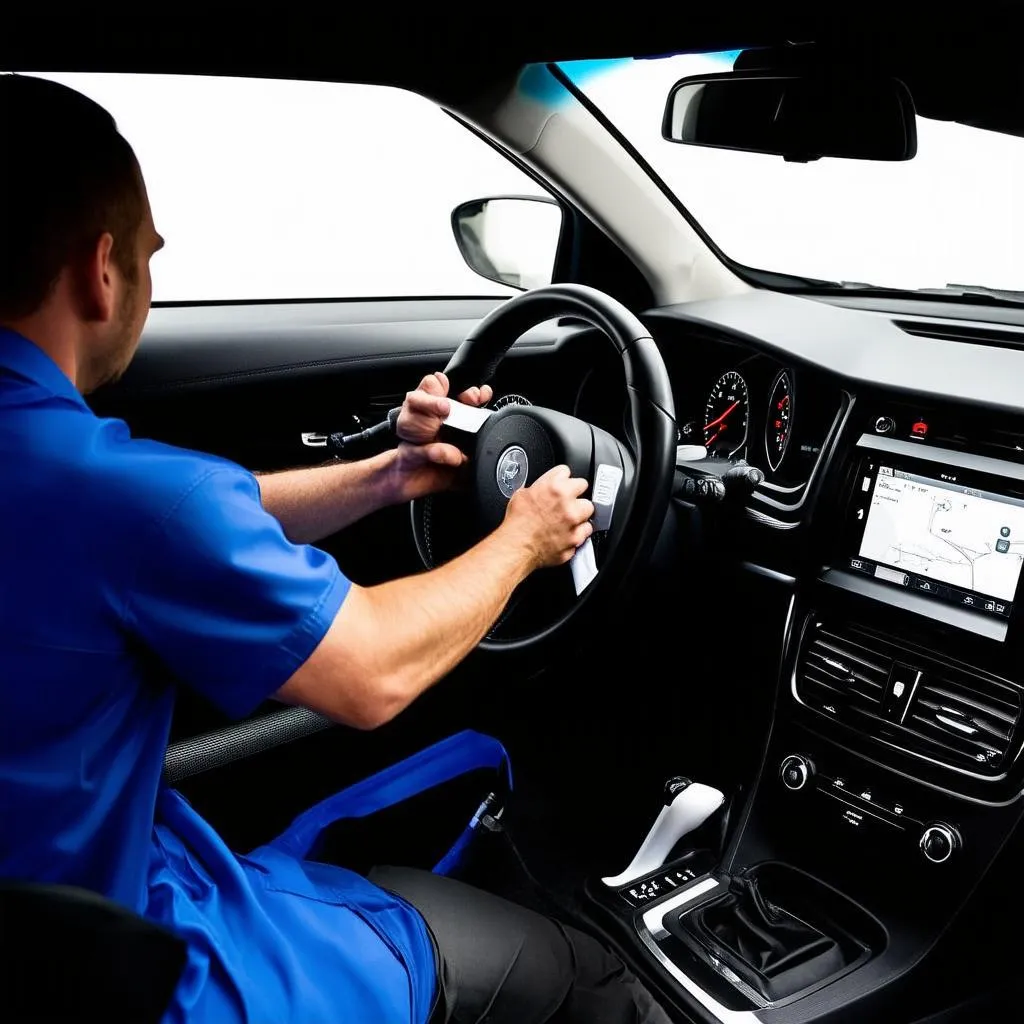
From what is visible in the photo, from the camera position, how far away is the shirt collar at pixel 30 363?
106 centimetres

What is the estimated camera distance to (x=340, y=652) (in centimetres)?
114

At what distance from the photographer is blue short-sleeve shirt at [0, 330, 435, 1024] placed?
1008 mm

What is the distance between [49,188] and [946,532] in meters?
1.52

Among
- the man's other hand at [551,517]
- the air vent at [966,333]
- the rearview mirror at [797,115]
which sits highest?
the rearview mirror at [797,115]

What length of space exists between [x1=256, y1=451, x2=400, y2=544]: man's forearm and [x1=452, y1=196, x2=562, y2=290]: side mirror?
117 cm

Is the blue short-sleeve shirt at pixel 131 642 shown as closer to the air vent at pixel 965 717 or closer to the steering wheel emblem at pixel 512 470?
the steering wheel emblem at pixel 512 470

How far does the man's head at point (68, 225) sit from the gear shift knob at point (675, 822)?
159 centimetres

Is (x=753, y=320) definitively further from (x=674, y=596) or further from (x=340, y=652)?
(x=340, y=652)

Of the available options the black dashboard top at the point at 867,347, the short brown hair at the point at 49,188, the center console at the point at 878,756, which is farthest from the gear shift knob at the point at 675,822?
the short brown hair at the point at 49,188

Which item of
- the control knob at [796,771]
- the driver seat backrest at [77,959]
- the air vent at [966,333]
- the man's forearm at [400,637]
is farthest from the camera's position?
the control knob at [796,771]

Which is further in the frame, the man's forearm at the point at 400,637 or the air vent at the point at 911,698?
the air vent at the point at 911,698

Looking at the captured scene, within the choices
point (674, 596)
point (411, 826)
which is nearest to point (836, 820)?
point (674, 596)

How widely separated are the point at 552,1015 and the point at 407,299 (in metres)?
2.01

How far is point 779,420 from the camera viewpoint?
228 cm
